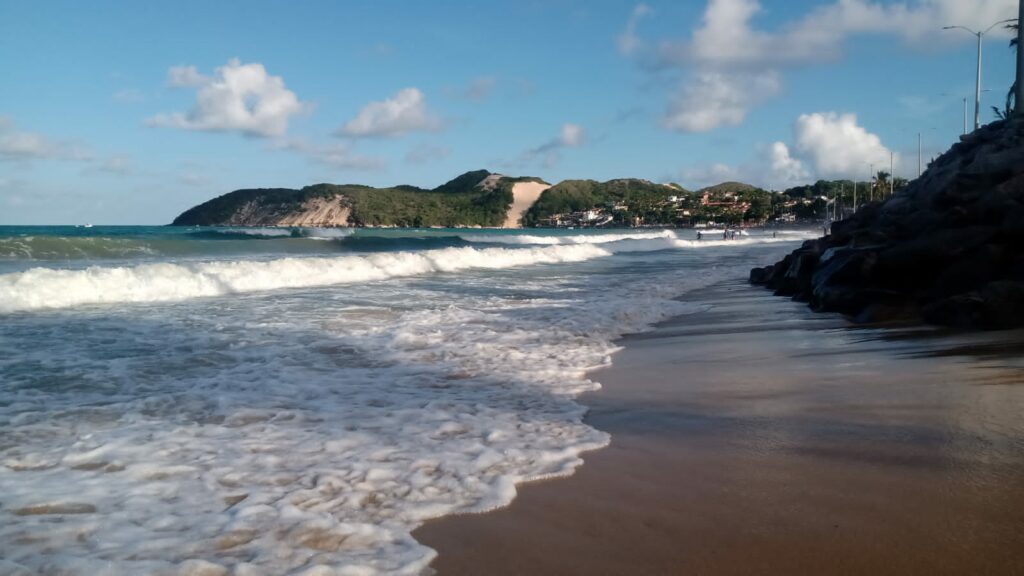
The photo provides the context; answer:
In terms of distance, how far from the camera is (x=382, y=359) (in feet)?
24.3

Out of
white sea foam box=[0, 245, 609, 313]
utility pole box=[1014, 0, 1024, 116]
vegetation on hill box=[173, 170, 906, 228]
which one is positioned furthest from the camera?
vegetation on hill box=[173, 170, 906, 228]

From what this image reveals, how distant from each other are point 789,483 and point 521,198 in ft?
531

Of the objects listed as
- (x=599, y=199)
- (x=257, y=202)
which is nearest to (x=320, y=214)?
(x=257, y=202)

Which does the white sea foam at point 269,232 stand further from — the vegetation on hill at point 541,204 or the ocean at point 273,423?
the ocean at point 273,423

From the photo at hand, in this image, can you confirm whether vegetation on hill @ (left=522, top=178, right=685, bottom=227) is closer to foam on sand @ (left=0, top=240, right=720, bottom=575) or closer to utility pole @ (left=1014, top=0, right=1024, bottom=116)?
utility pole @ (left=1014, top=0, right=1024, bottom=116)

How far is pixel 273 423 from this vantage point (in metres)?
5.02

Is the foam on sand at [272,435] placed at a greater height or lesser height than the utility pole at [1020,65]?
lesser

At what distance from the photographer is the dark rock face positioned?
7.38 metres

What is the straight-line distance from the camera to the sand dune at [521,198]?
5960 inches

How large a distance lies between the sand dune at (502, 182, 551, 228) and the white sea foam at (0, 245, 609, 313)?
4947 inches

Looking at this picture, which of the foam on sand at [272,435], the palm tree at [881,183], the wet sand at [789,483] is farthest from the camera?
the palm tree at [881,183]

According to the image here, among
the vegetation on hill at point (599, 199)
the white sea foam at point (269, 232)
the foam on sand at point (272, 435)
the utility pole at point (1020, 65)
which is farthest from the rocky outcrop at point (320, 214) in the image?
the foam on sand at point (272, 435)

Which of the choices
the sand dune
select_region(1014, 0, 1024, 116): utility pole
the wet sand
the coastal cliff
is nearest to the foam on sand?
the wet sand

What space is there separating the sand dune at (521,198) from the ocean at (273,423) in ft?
451
